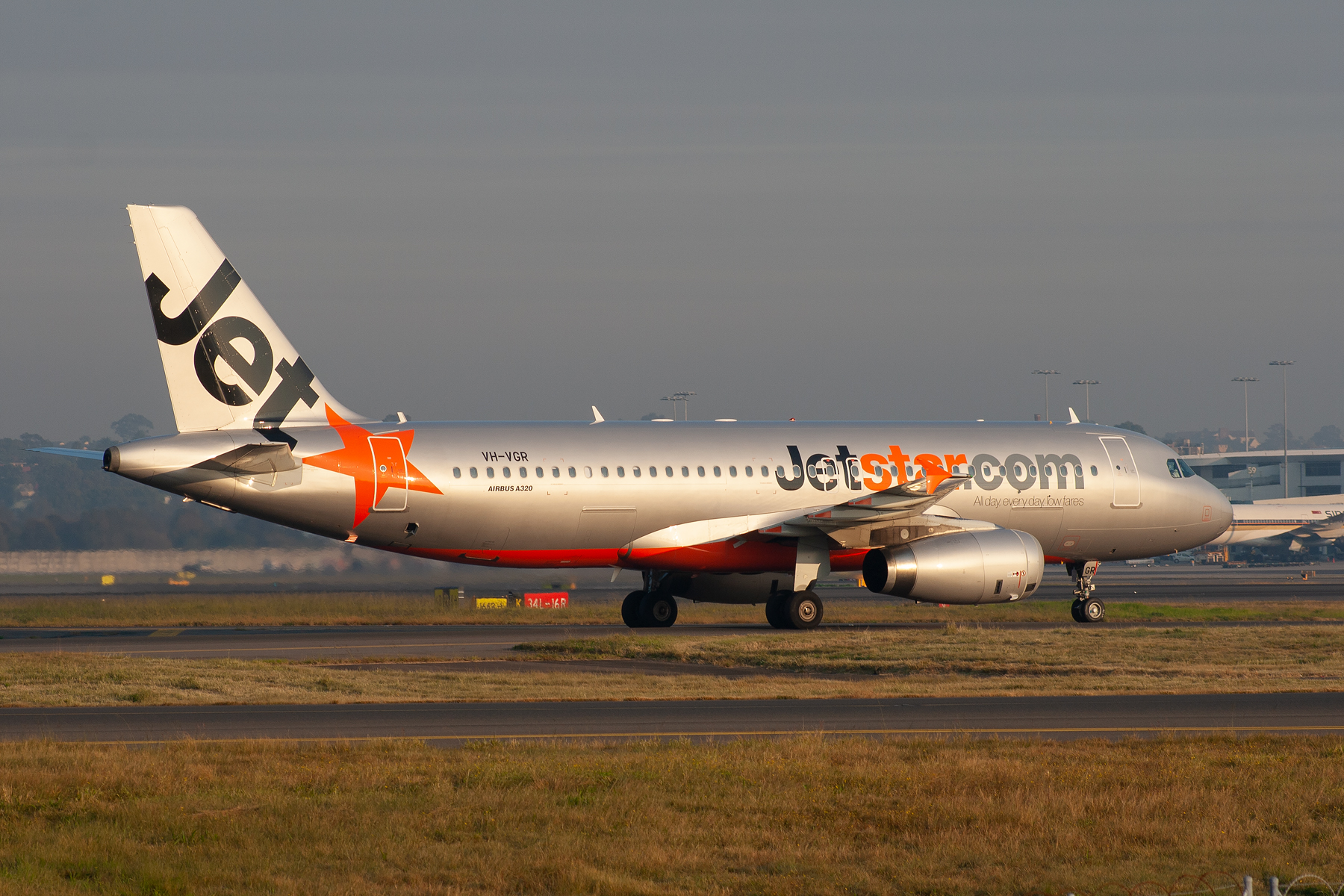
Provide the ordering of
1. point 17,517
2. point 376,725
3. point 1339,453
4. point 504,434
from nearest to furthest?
point 376,725 → point 504,434 → point 17,517 → point 1339,453

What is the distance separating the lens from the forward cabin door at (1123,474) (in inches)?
1553

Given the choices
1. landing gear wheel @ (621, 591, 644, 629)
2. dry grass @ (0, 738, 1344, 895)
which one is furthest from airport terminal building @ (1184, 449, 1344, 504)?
dry grass @ (0, 738, 1344, 895)

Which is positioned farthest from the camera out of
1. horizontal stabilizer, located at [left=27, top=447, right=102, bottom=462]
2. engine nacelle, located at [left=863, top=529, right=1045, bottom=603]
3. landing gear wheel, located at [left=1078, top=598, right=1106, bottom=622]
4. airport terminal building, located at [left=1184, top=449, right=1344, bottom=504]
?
airport terminal building, located at [left=1184, top=449, right=1344, bottom=504]

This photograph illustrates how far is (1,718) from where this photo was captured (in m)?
19.4

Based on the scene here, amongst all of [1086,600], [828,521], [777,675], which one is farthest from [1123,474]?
[777,675]

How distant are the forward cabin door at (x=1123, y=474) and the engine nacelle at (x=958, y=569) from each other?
5.90 meters

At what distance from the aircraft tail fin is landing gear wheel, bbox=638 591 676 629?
9.90 metres

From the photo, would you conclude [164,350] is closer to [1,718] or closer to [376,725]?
[1,718]

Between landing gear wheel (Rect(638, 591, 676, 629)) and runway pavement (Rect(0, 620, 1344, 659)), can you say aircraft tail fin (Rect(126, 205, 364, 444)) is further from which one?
landing gear wheel (Rect(638, 591, 676, 629))

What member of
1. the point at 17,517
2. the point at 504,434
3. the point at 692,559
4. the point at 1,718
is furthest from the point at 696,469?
the point at 17,517

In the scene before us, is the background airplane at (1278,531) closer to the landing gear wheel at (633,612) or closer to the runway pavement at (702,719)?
the landing gear wheel at (633,612)

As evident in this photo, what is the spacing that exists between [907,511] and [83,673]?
18.7 metres

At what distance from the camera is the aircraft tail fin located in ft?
100

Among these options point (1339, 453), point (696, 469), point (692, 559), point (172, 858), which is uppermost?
point (1339, 453)
